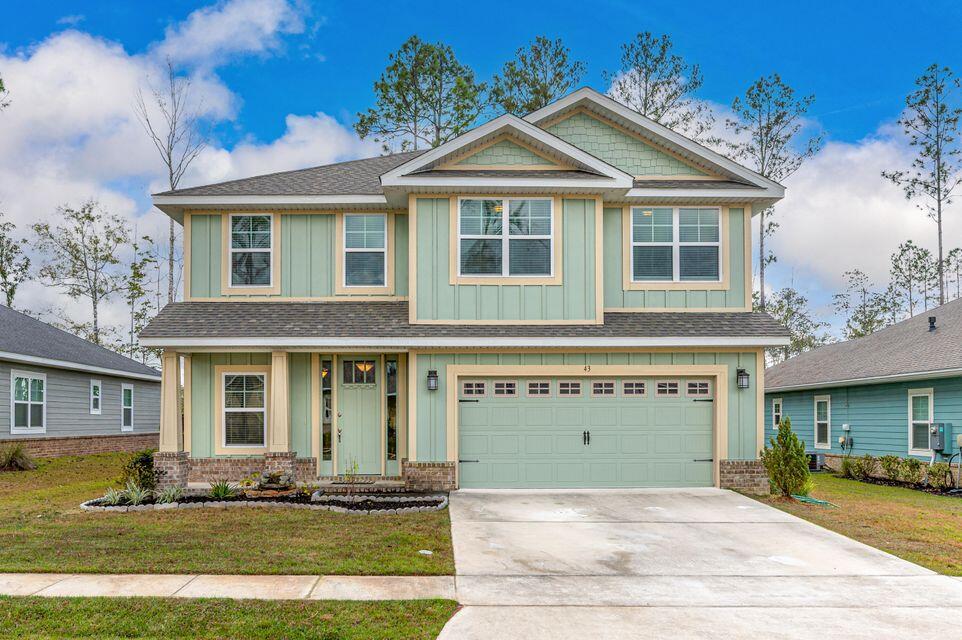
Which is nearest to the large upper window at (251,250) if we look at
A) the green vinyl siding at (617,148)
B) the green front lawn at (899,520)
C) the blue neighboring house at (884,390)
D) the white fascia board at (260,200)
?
the white fascia board at (260,200)

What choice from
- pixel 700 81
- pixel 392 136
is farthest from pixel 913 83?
pixel 392 136

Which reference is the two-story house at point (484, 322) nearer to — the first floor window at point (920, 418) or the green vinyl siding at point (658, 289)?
the green vinyl siding at point (658, 289)

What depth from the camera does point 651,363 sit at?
13234mm

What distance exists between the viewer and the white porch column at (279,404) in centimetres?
1295

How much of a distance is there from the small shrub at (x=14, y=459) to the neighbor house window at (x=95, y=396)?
559cm

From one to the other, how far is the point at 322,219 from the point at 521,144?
4086mm

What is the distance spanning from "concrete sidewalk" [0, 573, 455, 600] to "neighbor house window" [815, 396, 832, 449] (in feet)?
58.4

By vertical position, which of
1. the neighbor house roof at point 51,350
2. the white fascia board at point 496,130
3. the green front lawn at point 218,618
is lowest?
the green front lawn at point 218,618

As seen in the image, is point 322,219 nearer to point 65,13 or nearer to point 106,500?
point 106,500

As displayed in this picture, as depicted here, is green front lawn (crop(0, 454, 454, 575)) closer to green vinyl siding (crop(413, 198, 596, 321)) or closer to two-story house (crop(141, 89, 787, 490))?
two-story house (crop(141, 89, 787, 490))

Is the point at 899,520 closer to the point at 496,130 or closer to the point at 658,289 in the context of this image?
the point at 658,289

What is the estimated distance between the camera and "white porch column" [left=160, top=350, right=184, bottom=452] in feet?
42.1

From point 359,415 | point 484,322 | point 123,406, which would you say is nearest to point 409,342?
point 484,322

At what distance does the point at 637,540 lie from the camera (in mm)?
9344
